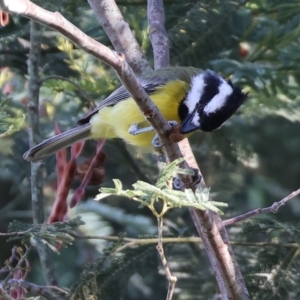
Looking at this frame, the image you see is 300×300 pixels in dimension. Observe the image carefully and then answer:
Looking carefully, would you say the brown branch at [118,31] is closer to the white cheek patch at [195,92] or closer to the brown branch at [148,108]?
the white cheek patch at [195,92]

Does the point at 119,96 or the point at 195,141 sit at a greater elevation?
the point at 119,96

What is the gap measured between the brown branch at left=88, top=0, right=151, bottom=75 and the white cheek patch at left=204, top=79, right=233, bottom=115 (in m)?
0.28

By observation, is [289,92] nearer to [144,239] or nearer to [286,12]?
[286,12]

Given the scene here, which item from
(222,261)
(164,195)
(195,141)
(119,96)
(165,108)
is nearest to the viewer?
(164,195)

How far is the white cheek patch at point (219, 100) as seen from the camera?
4.86 ft

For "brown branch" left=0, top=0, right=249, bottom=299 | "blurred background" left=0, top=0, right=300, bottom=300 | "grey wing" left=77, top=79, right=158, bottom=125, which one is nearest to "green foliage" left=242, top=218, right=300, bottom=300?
"blurred background" left=0, top=0, right=300, bottom=300

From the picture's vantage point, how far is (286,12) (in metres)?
1.80

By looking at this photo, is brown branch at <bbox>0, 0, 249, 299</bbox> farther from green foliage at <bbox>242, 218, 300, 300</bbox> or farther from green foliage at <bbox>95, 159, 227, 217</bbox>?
green foliage at <bbox>242, 218, 300, 300</bbox>

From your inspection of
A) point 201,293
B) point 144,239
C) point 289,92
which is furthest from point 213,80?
point 201,293

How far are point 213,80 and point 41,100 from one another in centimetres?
77

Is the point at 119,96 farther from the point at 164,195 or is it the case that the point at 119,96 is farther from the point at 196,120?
the point at 164,195

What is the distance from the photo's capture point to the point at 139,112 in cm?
161

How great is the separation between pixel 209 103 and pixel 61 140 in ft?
1.48

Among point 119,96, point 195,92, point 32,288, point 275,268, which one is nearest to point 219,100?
point 195,92
